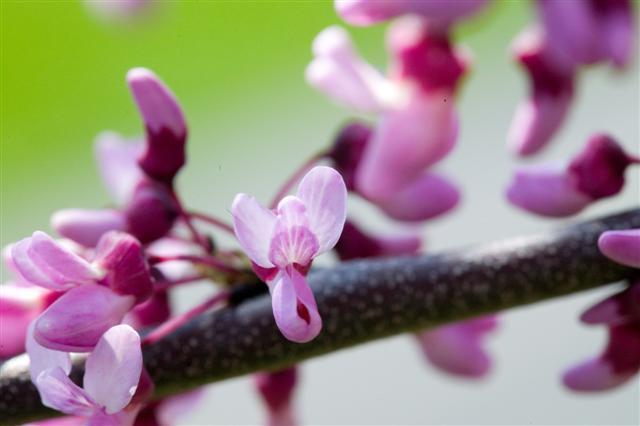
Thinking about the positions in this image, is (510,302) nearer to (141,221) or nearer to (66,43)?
(141,221)

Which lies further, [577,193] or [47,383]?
[577,193]

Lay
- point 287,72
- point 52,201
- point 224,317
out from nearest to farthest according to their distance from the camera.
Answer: point 224,317 → point 52,201 → point 287,72

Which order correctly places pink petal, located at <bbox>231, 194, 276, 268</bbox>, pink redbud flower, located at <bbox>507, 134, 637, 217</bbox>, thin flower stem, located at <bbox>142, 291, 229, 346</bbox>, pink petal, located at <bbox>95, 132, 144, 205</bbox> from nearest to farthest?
pink petal, located at <bbox>231, 194, 276, 268</bbox>, thin flower stem, located at <bbox>142, 291, 229, 346</bbox>, pink redbud flower, located at <bbox>507, 134, 637, 217</bbox>, pink petal, located at <bbox>95, 132, 144, 205</bbox>

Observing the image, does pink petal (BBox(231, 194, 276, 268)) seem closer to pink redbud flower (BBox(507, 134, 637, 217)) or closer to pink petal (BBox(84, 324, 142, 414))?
pink petal (BBox(84, 324, 142, 414))

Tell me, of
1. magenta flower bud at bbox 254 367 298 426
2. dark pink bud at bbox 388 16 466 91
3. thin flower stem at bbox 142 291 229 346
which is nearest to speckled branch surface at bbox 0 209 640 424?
thin flower stem at bbox 142 291 229 346

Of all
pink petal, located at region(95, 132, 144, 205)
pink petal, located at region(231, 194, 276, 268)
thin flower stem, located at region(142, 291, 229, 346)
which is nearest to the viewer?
pink petal, located at region(231, 194, 276, 268)

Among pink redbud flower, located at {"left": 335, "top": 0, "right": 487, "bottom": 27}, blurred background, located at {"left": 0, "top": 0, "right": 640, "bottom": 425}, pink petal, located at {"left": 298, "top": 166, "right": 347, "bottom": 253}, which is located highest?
pink redbud flower, located at {"left": 335, "top": 0, "right": 487, "bottom": 27}

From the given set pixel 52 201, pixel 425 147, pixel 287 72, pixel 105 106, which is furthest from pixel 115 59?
pixel 425 147
